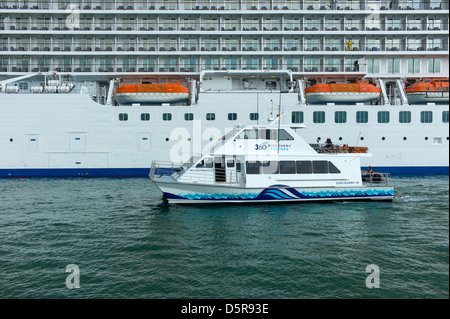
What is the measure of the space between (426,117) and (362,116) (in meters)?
4.57

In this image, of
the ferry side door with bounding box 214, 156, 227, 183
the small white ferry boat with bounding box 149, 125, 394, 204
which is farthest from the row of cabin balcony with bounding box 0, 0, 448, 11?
the ferry side door with bounding box 214, 156, 227, 183

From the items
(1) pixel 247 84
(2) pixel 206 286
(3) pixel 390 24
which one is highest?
(3) pixel 390 24

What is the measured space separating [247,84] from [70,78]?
13.8 metres

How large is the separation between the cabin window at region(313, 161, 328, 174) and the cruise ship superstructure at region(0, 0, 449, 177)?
8.87m

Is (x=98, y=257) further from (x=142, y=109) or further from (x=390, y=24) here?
(x=390, y=24)

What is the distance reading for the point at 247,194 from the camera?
659 inches

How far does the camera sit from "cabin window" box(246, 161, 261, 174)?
1686cm

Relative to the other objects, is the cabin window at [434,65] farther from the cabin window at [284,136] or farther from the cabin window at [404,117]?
the cabin window at [284,136]

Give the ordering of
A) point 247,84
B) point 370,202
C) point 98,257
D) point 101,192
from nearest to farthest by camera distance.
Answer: point 98,257 → point 370,202 → point 101,192 → point 247,84

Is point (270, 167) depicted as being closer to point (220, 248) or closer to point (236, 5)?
point (220, 248)

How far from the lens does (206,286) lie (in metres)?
8.34

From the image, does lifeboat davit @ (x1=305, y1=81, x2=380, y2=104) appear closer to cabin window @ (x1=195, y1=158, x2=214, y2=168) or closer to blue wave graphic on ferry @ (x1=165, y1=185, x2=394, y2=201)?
blue wave graphic on ferry @ (x1=165, y1=185, x2=394, y2=201)

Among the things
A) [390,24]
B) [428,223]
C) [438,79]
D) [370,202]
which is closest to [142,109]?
[370,202]
